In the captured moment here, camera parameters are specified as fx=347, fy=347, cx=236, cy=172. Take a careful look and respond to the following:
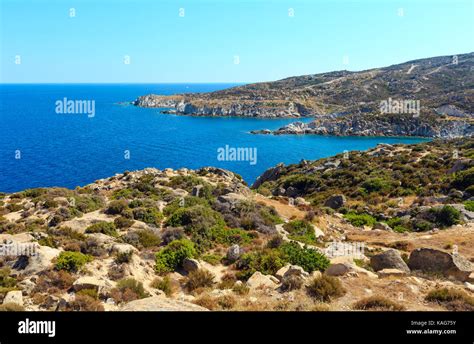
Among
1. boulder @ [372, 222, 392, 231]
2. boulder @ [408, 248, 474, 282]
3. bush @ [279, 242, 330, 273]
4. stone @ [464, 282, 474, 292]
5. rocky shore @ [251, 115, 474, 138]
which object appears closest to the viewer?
stone @ [464, 282, 474, 292]

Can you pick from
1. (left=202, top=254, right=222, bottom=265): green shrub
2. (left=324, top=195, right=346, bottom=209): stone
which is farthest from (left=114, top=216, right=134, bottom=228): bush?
(left=324, top=195, right=346, bottom=209): stone

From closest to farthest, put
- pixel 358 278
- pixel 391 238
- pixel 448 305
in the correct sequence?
1. pixel 448 305
2. pixel 358 278
3. pixel 391 238

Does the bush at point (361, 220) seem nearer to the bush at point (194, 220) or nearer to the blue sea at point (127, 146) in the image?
the bush at point (194, 220)

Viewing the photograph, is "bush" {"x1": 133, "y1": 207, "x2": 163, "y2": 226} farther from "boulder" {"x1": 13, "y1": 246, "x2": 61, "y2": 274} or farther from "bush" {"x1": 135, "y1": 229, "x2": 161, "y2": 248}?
"boulder" {"x1": 13, "y1": 246, "x2": 61, "y2": 274}

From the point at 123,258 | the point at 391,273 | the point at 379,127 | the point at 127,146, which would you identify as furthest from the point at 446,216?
the point at 379,127

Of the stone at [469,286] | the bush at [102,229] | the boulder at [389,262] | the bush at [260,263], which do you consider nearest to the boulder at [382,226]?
the boulder at [389,262]
